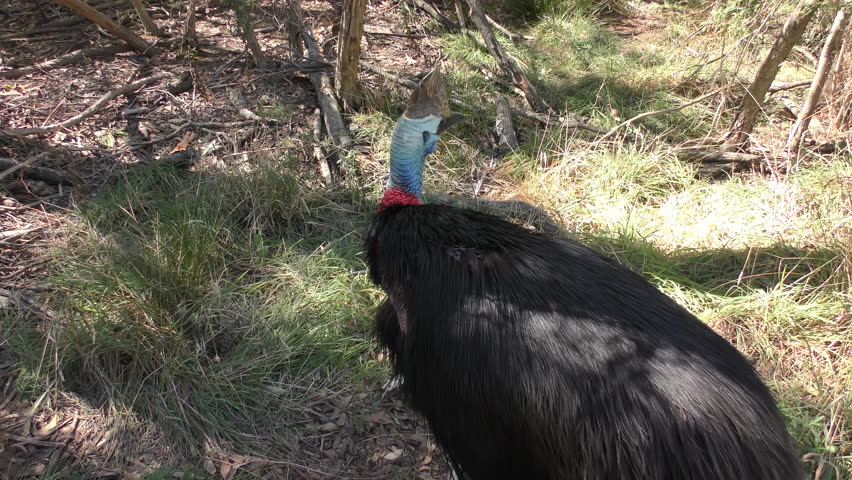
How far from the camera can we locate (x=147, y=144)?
377 centimetres

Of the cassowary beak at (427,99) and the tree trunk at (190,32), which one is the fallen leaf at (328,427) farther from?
the tree trunk at (190,32)

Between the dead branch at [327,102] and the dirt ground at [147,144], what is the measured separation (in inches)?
4.4

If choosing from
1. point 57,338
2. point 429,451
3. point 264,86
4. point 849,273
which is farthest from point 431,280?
point 264,86

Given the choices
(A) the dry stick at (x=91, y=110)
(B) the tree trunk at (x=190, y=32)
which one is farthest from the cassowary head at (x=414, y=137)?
(B) the tree trunk at (x=190, y=32)

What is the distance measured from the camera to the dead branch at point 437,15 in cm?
519

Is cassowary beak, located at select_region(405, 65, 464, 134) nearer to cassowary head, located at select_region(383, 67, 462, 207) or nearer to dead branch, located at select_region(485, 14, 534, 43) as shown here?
cassowary head, located at select_region(383, 67, 462, 207)

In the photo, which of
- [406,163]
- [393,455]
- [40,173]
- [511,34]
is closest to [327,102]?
[40,173]

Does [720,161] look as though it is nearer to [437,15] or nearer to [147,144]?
[437,15]

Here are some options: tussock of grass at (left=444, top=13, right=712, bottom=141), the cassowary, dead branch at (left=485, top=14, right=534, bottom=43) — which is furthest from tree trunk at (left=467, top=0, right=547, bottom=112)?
the cassowary

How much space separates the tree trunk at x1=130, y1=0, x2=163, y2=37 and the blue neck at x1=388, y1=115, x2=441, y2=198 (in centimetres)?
295

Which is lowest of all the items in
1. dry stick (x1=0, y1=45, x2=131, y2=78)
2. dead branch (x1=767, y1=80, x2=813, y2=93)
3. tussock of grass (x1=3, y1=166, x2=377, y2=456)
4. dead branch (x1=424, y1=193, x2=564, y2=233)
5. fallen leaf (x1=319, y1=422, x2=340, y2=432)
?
fallen leaf (x1=319, y1=422, x2=340, y2=432)

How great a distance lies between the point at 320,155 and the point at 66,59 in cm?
206

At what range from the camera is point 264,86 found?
433cm

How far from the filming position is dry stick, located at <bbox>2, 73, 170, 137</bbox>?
3363mm
